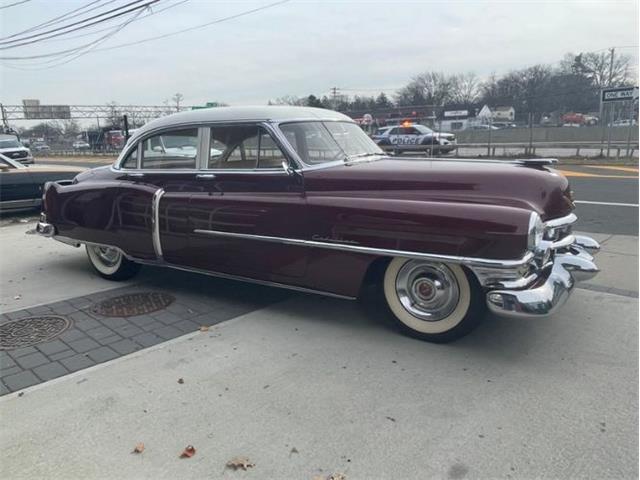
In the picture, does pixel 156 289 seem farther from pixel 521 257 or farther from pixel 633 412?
pixel 633 412

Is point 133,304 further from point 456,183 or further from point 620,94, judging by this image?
point 620,94

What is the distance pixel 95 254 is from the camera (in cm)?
570

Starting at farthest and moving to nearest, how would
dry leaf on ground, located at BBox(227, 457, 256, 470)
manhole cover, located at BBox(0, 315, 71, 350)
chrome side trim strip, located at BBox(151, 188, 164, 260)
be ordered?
1. chrome side trim strip, located at BBox(151, 188, 164, 260)
2. manhole cover, located at BBox(0, 315, 71, 350)
3. dry leaf on ground, located at BBox(227, 457, 256, 470)

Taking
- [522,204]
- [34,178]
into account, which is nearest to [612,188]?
[522,204]

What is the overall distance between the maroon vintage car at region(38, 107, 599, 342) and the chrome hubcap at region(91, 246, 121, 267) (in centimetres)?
26

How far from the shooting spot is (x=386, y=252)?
3.64 meters

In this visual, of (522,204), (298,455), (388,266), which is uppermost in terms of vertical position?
(522,204)

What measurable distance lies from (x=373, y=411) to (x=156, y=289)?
3100 mm

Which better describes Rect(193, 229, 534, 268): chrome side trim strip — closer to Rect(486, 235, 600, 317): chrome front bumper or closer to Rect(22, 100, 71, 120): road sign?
Rect(486, 235, 600, 317): chrome front bumper

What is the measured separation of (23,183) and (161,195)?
612 cm

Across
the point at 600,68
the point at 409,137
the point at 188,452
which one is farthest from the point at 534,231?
the point at 600,68

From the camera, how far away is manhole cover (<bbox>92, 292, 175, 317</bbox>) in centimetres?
455

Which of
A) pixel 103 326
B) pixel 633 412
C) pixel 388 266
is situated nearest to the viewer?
pixel 633 412

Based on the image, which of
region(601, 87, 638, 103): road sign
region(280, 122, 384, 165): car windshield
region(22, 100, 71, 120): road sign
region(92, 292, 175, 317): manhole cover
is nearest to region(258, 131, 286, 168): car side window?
region(280, 122, 384, 165): car windshield
